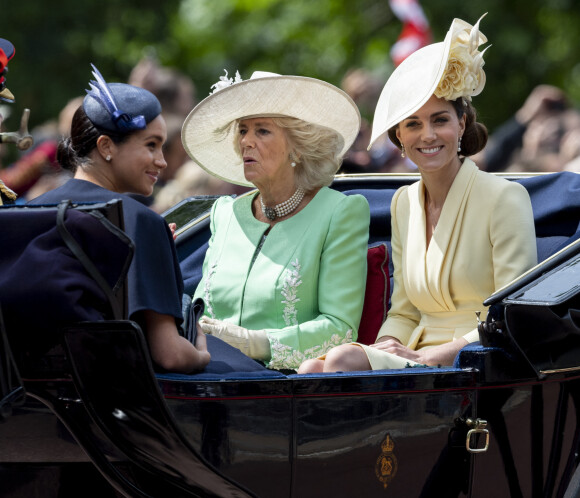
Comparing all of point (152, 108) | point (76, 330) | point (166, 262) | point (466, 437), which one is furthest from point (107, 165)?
point (466, 437)

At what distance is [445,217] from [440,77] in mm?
486

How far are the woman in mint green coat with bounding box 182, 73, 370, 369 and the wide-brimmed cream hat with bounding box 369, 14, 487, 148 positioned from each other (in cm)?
25

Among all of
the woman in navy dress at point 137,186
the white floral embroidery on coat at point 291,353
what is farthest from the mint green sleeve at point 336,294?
the woman in navy dress at point 137,186

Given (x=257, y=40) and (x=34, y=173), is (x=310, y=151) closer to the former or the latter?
(x=34, y=173)

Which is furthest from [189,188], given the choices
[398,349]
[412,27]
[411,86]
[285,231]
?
[412,27]

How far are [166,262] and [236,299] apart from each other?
901 millimetres

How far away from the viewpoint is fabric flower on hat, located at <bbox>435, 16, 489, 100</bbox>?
3.66m

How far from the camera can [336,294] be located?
12.1 ft

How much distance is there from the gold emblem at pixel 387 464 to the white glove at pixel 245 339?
72 centimetres

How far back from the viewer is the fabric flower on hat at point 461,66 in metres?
3.66

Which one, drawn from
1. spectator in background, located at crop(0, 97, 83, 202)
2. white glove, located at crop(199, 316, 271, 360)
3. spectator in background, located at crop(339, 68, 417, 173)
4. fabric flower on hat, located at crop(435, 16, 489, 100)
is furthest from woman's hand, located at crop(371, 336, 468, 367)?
spectator in background, located at crop(0, 97, 83, 202)

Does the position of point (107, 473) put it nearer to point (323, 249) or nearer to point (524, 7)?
point (323, 249)

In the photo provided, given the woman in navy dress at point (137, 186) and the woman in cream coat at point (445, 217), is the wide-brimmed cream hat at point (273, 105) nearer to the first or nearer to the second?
the woman in cream coat at point (445, 217)

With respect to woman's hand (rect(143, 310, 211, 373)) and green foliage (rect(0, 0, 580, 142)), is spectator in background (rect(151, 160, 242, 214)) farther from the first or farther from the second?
green foliage (rect(0, 0, 580, 142))
